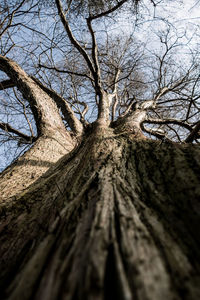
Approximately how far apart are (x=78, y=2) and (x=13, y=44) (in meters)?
1.90

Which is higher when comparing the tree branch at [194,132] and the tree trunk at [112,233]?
the tree branch at [194,132]

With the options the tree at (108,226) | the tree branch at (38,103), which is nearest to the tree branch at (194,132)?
the tree at (108,226)

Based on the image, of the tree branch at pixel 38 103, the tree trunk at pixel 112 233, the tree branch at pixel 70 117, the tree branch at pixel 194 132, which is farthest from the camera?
the tree branch at pixel 70 117

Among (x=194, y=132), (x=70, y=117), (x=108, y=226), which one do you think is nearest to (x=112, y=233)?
(x=108, y=226)

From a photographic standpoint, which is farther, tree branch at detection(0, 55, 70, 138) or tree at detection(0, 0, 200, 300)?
tree branch at detection(0, 55, 70, 138)

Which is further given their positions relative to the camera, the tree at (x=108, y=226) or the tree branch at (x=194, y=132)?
the tree branch at (x=194, y=132)

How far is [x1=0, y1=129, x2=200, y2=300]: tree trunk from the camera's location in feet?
1.46

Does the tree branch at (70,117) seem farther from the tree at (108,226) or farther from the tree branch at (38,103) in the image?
the tree at (108,226)

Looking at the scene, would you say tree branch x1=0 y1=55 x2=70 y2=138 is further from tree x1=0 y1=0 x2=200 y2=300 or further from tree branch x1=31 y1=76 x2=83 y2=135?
tree x1=0 y1=0 x2=200 y2=300

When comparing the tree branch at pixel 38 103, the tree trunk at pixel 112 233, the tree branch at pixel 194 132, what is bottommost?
the tree trunk at pixel 112 233

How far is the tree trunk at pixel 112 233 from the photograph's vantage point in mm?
446

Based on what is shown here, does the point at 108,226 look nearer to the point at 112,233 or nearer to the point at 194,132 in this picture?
the point at 112,233

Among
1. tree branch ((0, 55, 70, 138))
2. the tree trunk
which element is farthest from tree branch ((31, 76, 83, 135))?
the tree trunk

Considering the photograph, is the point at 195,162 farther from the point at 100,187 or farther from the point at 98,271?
the point at 98,271
